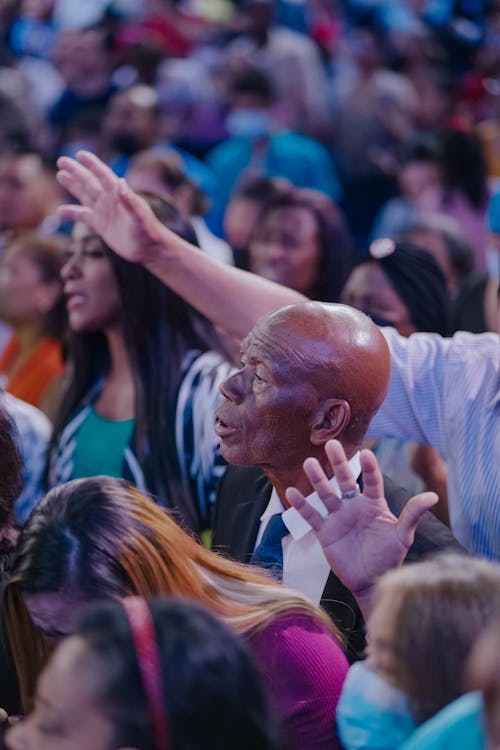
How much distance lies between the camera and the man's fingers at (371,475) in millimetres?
2418

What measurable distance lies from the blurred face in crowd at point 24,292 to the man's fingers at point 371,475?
10.2 ft

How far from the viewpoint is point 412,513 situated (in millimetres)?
2408

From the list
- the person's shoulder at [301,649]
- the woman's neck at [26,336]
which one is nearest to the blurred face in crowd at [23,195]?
the woman's neck at [26,336]

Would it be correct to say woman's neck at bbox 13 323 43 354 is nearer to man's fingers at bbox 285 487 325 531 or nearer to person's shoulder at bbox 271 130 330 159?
person's shoulder at bbox 271 130 330 159

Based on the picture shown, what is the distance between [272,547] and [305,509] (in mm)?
480

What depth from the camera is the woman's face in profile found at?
1.71 meters

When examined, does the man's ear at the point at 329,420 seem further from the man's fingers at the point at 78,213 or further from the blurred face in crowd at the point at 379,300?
the blurred face in crowd at the point at 379,300

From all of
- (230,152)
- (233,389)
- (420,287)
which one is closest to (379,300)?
(420,287)

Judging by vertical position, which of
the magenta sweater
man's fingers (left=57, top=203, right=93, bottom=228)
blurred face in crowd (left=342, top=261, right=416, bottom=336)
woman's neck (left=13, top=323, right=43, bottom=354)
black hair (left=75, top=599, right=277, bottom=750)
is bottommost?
woman's neck (left=13, top=323, right=43, bottom=354)

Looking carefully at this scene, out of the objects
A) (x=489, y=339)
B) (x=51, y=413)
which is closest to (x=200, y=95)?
(x=51, y=413)

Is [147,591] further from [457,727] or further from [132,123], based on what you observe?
[132,123]

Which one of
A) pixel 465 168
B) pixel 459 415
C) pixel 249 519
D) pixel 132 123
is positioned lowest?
pixel 132 123

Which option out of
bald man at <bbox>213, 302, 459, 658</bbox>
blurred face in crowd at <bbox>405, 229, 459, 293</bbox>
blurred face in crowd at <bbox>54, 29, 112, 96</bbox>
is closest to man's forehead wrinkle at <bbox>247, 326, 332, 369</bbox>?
bald man at <bbox>213, 302, 459, 658</bbox>

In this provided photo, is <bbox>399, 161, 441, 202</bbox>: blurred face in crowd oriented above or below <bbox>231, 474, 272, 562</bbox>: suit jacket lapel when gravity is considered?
below
